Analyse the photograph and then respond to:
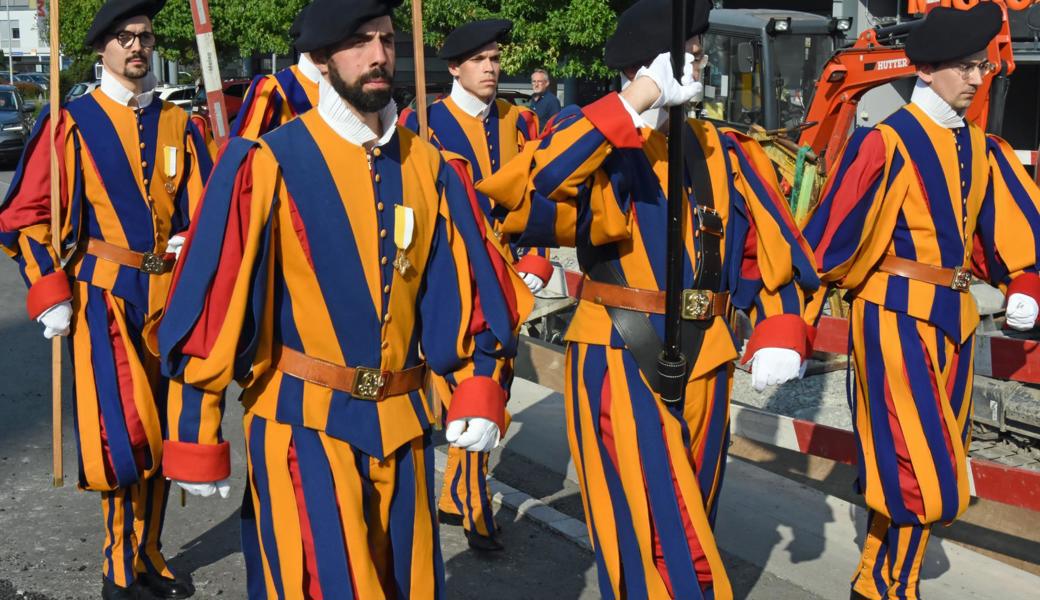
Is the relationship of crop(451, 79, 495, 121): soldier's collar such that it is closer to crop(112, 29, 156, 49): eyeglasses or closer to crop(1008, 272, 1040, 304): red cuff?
crop(112, 29, 156, 49): eyeglasses

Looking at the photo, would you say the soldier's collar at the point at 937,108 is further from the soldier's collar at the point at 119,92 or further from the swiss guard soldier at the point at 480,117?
the soldier's collar at the point at 119,92

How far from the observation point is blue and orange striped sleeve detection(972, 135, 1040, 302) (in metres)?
4.85

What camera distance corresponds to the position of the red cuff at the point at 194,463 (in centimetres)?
325

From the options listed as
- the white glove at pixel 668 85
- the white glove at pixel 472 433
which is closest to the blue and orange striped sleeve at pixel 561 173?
the white glove at pixel 668 85

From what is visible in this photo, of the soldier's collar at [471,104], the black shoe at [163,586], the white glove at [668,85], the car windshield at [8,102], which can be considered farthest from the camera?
the car windshield at [8,102]

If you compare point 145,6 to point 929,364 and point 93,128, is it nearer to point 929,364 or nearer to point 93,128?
point 93,128

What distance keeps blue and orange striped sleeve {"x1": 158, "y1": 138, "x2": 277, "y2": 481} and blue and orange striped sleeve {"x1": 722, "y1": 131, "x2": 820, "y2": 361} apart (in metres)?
1.52

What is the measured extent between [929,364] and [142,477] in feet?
9.36

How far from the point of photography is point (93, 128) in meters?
5.09

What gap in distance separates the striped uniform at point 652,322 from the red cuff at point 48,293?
1779 millimetres

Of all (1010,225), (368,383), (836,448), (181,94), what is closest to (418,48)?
(368,383)

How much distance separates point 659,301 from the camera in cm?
402

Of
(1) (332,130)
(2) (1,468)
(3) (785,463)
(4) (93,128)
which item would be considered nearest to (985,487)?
(3) (785,463)

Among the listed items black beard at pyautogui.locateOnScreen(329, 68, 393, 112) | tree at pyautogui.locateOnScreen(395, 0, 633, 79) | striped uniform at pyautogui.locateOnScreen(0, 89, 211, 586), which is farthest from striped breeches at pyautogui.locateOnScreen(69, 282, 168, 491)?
tree at pyautogui.locateOnScreen(395, 0, 633, 79)
